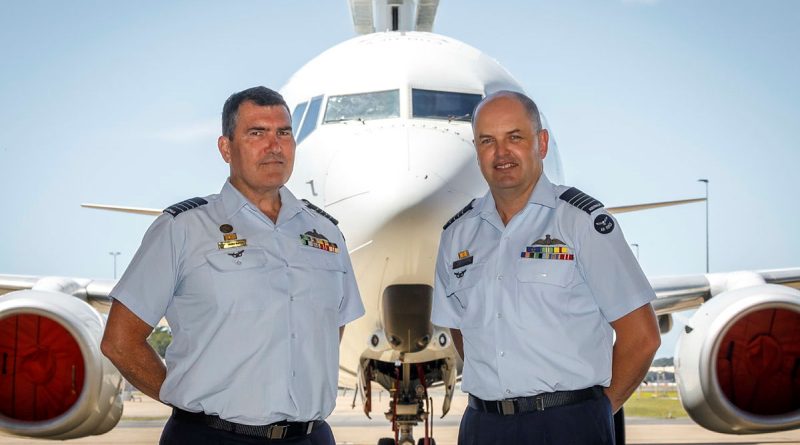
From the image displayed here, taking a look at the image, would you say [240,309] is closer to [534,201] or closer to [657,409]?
[534,201]

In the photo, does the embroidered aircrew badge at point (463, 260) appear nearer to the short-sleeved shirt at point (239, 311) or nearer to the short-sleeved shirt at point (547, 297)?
the short-sleeved shirt at point (547, 297)

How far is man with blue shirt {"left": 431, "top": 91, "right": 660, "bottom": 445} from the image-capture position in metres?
3.24

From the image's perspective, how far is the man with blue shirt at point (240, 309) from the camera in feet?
10.4

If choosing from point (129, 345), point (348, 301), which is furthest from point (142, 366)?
point (348, 301)

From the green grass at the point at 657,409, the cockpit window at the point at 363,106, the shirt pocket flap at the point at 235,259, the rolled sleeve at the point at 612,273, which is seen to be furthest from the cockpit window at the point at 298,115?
the green grass at the point at 657,409

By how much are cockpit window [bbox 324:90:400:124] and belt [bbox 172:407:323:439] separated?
3.65 m

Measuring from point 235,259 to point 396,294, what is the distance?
2.49m

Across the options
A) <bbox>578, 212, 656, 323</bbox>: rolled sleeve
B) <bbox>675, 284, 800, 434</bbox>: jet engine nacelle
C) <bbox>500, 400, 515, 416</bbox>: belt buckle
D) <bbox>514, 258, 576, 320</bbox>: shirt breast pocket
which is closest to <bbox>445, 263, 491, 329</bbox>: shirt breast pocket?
<bbox>514, 258, 576, 320</bbox>: shirt breast pocket

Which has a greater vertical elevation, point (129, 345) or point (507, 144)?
point (507, 144)

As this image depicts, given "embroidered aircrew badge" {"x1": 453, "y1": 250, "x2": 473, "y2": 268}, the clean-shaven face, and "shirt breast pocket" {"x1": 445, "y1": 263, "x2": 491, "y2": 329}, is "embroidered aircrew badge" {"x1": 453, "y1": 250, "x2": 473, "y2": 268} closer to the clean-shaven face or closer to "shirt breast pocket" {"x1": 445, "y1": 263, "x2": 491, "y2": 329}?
"shirt breast pocket" {"x1": 445, "y1": 263, "x2": 491, "y2": 329}

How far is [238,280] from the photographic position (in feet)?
10.7

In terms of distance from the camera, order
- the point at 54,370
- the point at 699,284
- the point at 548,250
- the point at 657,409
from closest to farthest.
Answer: the point at 548,250
the point at 54,370
the point at 699,284
the point at 657,409

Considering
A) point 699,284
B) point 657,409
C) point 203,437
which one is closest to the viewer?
point 203,437

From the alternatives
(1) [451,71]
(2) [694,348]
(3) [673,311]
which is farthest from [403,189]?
(3) [673,311]
